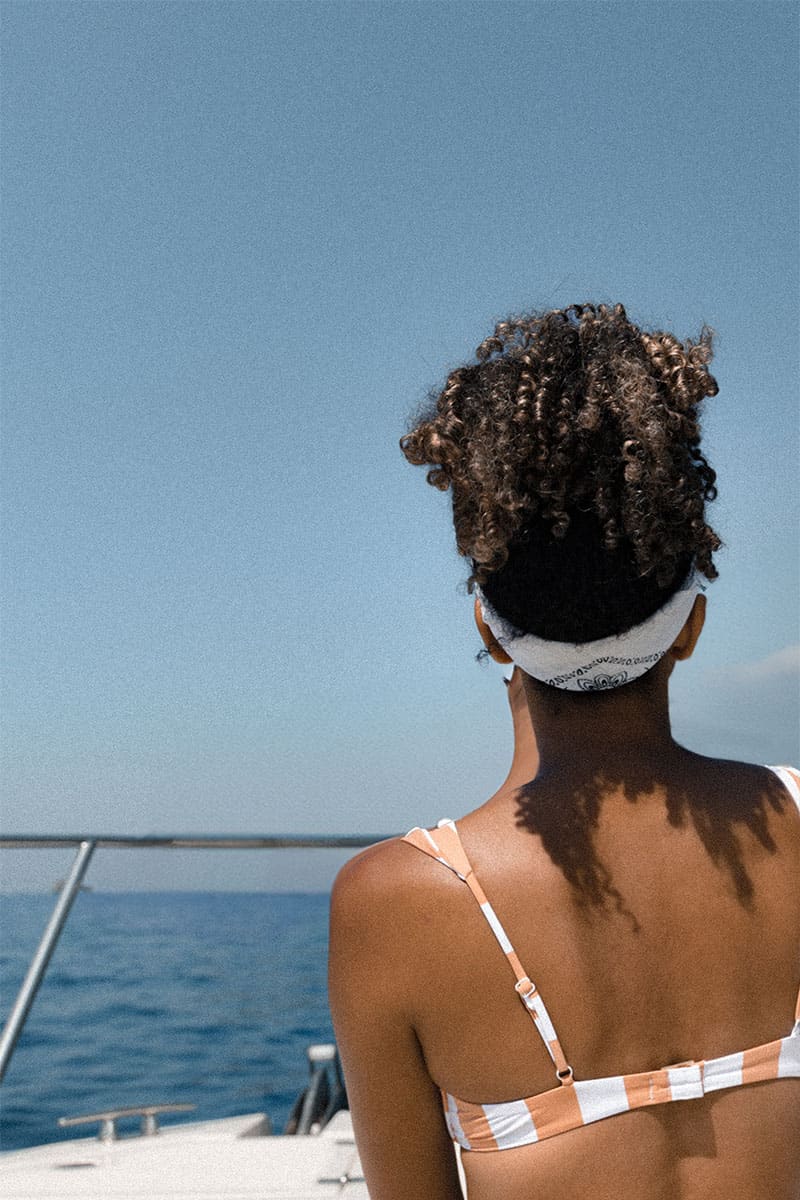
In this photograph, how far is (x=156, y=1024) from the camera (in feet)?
57.1

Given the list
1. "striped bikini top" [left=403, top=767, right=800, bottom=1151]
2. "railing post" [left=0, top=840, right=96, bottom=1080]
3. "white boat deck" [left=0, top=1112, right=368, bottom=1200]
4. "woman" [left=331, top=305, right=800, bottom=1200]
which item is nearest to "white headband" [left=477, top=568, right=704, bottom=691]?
"woman" [left=331, top=305, right=800, bottom=1200]

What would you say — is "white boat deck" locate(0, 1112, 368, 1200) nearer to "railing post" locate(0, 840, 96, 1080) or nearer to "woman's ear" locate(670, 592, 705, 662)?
"railing post" locate(0, 840, 96, 1080)

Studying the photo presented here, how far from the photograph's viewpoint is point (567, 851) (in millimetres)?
922

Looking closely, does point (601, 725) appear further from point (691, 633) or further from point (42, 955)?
point (42, 955)

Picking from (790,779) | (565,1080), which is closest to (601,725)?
(790,779)

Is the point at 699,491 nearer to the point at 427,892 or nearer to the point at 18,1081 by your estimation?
the point at 427,892

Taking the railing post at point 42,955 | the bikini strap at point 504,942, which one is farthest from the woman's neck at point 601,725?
the railing post at point 42,955

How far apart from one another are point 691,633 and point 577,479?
0.60 feet

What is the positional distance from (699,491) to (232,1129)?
1975 mm

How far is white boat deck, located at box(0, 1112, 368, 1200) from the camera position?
1970mm

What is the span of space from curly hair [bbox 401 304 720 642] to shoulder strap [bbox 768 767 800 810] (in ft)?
0.66

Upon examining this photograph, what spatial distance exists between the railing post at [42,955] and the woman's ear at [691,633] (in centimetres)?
170

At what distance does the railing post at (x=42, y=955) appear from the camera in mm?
2172

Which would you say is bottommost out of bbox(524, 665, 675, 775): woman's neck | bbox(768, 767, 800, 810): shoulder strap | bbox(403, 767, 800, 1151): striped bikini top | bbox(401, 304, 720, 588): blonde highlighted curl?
bbox(403, 767, 800, 1151): striped bikini top
